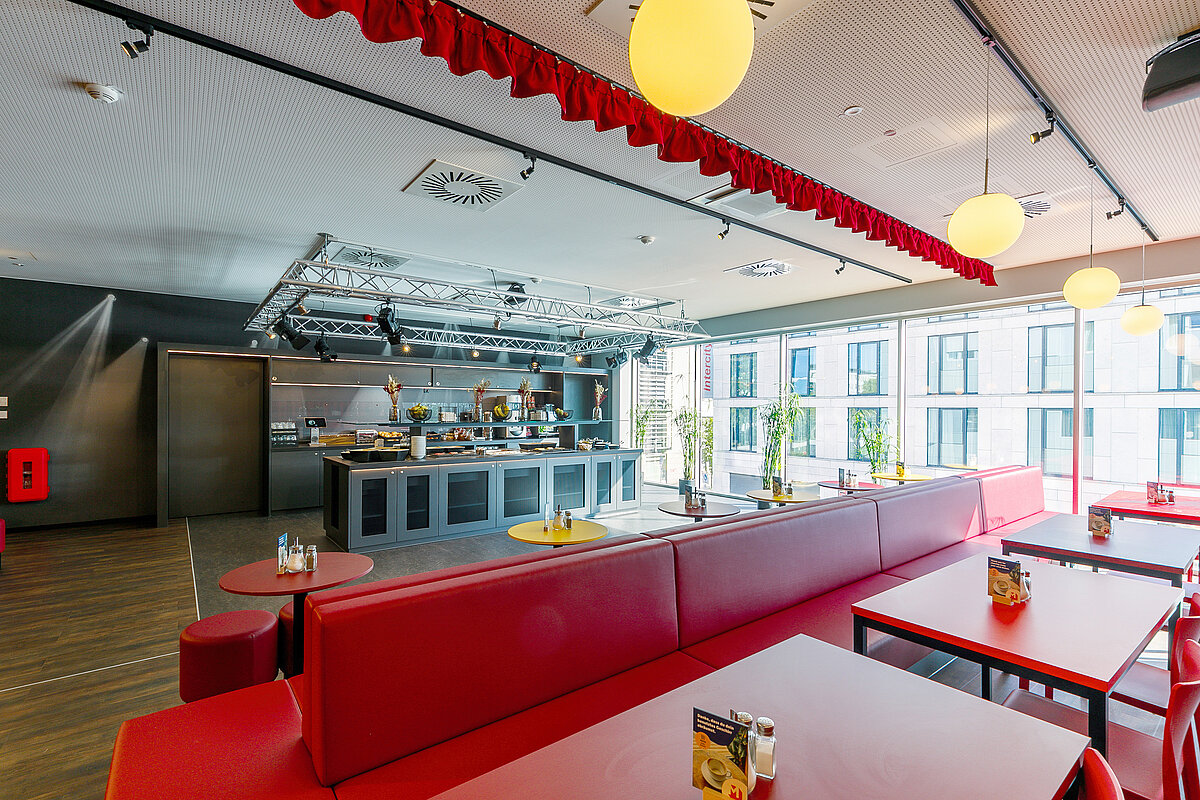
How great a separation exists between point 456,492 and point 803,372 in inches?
222

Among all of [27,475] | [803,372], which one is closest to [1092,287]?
[803,372]

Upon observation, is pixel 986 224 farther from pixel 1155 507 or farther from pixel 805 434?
pixel 805 434

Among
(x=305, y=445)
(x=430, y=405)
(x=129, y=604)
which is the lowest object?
(x=129, y=604)

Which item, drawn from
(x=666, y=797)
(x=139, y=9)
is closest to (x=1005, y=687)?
(x=666, y=797)

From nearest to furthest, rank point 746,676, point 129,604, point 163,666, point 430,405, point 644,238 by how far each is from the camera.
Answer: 1. point 746,676
2. point 163,666
3. point 129,604
4. point 644,238
5. point 430,405

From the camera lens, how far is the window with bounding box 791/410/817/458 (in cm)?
846

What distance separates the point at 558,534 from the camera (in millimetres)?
3941

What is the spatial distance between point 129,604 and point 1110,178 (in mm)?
8045

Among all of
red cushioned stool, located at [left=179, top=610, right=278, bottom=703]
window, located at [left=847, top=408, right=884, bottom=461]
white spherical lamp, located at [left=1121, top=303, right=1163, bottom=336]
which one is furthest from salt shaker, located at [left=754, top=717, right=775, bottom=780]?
window, located at [left=847, top=408, right=884, bottom=461]

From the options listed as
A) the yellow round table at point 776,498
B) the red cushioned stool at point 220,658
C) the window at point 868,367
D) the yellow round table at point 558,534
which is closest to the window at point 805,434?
the window at point 868,367

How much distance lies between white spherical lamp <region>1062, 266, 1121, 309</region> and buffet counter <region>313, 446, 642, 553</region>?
5.49 meters

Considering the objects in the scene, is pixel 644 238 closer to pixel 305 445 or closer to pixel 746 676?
pixel 746 676

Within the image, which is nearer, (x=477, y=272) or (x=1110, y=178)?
(x=1110, y=178)

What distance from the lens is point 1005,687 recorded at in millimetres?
3070
